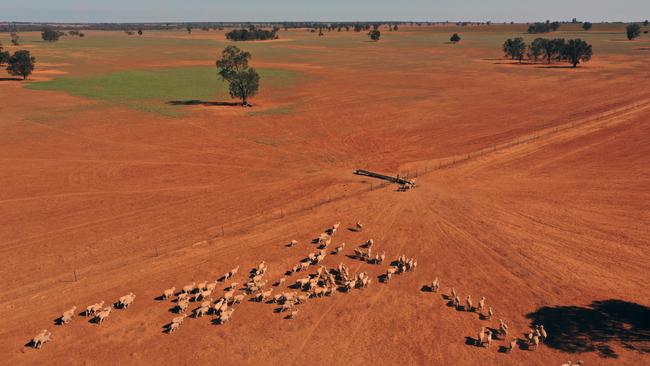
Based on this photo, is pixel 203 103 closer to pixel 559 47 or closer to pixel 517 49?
pixel 517 49

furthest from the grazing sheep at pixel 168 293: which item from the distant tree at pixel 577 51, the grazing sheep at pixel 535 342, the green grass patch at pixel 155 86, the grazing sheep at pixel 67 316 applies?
the distant tree at pixel 577 51

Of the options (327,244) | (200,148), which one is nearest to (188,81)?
(200,148)

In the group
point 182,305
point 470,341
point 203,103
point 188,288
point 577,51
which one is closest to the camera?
point 470,341

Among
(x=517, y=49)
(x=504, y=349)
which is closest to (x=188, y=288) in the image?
(x=504, y=349)

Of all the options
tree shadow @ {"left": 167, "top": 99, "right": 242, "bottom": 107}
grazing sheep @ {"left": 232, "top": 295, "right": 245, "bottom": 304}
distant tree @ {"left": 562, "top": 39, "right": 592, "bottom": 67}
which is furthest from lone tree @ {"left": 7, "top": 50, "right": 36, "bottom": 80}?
distant tree @ {"left": 562, "top": 39, "right": 592, "bottom": 67}

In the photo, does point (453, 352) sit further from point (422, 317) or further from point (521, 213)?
point (521, 213)

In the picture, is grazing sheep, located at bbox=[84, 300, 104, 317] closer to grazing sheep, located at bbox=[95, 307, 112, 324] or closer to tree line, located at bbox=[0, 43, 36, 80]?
grazing sheep, located at bbox=[95, 307, 112, 324]
